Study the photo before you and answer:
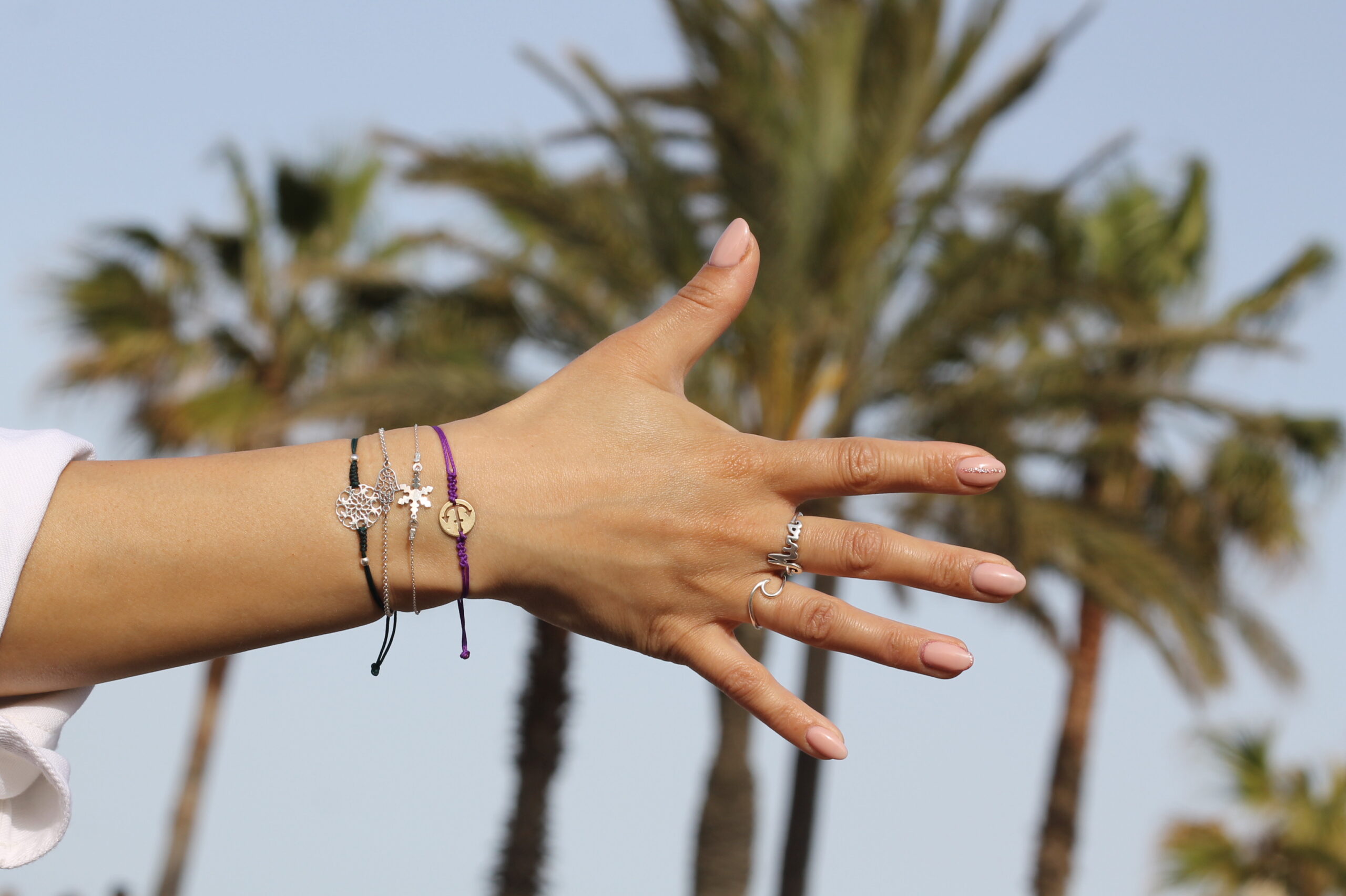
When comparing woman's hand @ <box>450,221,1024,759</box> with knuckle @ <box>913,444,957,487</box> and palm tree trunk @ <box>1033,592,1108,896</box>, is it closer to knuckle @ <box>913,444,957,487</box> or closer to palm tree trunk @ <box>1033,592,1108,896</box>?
knuckle @ <box>913,444,957,487</box>

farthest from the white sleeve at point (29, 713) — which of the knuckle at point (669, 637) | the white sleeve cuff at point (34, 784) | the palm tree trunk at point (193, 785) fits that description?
the palm tree trunk at point (193, 785)

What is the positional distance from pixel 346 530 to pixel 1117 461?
1382 cm

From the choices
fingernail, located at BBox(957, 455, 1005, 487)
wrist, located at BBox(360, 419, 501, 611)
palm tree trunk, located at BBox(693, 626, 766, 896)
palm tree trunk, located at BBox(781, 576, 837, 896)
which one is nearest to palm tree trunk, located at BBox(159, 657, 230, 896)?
palm tree trunk, located at BBox(693, 626, 766, 896)

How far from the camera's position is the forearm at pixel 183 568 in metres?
1.62

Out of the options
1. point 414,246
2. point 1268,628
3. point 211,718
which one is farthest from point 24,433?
point 211,718

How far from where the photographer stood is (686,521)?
1.79m

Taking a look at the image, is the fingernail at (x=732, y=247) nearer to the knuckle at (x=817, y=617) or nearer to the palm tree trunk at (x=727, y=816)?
the knuckle at (x=817, y=617)

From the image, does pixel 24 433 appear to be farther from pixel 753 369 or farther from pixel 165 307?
pixel 165 307

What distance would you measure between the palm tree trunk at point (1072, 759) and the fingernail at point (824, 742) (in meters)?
13.4

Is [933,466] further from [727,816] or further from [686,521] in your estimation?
[727,816]

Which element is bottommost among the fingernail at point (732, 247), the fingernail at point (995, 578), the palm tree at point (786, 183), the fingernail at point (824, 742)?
the fingernail at point (824, 742)

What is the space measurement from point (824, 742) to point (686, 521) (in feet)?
1.25

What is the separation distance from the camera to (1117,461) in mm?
14477

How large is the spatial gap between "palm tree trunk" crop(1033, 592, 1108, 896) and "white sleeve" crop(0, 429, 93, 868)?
1398cm
